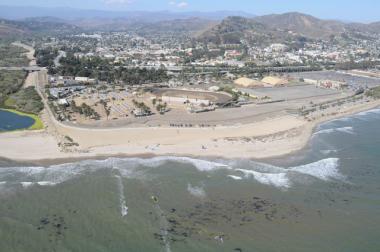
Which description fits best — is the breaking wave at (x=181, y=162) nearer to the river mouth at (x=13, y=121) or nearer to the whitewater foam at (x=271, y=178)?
the whitewater foam at (x=271, y=178)

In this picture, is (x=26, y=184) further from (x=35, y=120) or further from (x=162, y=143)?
(x=35, y=120)

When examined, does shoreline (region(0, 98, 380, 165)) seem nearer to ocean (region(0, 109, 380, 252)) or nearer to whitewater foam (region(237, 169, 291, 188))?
ocean (region(0, 109, 380, 252))

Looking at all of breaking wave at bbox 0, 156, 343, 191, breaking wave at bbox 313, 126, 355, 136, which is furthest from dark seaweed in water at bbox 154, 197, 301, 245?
breaking wave at bbox 313, 126, 355, 136

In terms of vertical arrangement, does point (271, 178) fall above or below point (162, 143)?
below

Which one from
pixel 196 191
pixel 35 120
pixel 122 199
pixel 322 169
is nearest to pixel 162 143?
pixel 196 191

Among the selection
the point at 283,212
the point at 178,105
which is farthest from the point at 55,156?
the point at 178,105
